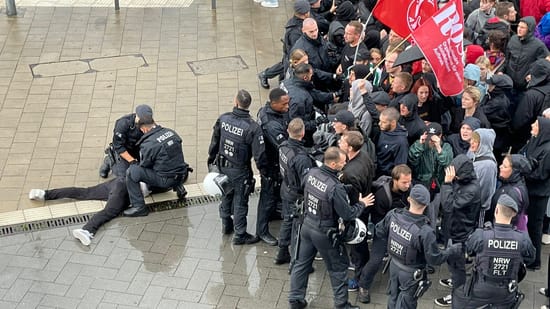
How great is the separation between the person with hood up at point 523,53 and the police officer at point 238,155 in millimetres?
3760

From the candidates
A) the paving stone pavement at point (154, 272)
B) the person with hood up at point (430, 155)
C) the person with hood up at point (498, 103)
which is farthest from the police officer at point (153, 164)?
the person with hood up at point (498, 103)

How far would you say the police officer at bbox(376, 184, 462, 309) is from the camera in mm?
7449

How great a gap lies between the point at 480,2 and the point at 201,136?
4.72 metres

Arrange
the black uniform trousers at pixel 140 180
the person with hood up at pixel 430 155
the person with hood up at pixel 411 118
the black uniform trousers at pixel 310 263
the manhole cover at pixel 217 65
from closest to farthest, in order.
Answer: the black uniform trousers at pixel 310 263
the person with hood up at pixel 430 155
the person with hood up at pixel 411 118
the black uniform trousers at pixel 140 180
the manhole cover at pixel 217 65

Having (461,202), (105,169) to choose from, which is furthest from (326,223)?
(105,169)

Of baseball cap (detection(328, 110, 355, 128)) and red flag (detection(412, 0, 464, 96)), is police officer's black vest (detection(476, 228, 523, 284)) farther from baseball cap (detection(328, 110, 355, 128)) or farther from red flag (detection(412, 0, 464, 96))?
red flag (detection(412, 0, 464, 96))

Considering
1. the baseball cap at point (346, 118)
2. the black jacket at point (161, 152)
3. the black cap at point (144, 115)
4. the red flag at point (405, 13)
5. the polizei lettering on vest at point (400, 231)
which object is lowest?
the black jacket at point (161, 152)

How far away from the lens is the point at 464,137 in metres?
9.09

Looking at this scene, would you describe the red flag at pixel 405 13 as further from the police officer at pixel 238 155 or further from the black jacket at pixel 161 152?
the black jacket at pixel 161 152

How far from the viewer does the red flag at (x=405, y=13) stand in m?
10.2

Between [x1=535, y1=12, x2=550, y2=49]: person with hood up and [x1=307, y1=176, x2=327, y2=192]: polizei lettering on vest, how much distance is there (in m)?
5.67

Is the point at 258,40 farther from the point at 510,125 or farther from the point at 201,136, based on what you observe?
the point at 510,125

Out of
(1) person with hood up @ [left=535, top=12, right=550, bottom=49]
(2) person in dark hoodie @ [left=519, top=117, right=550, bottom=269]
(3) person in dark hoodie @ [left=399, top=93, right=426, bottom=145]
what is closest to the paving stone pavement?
(2) person in dark hoodie @ [left=519, top=117, right=550, bottom=269]

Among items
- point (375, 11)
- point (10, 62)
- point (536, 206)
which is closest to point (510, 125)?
point (536, 206)
